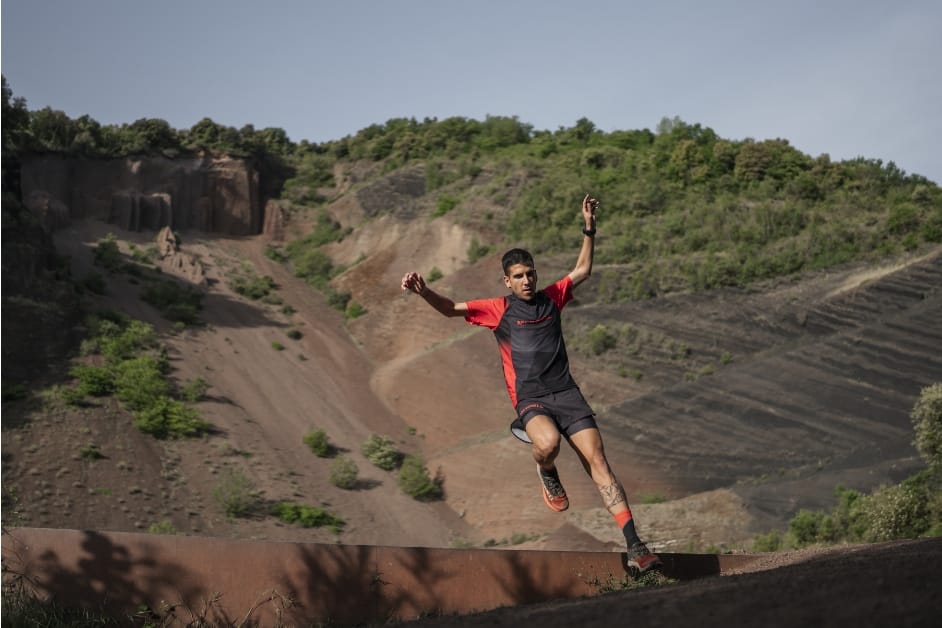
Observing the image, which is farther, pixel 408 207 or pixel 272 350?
pixel 408 207

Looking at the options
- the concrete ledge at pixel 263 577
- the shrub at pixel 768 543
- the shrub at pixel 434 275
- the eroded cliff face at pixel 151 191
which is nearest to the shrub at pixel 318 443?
the shrub at pixel 434 275

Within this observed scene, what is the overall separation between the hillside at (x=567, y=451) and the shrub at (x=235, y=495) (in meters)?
0.41

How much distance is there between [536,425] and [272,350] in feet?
135

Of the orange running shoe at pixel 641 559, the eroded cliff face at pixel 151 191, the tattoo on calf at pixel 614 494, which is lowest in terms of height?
the orange running shoe at pixel 641 559

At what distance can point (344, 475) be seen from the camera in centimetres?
3516

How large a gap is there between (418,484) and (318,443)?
4609mm

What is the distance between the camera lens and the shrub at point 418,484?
3556 cm

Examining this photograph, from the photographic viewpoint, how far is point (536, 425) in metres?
6.22

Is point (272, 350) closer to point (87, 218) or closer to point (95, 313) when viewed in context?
point (95, 313)

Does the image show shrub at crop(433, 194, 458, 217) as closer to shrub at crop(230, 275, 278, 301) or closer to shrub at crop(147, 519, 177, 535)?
shrub at crop(230, 275, 278, 301)

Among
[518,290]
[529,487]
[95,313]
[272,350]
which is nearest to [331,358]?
[272,350]

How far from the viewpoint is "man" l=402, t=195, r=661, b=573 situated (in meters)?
6.16

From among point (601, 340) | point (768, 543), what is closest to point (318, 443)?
point (601, 340)

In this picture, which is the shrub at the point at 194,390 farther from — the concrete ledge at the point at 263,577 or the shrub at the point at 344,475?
the concrete ledge at the point at 263,577
